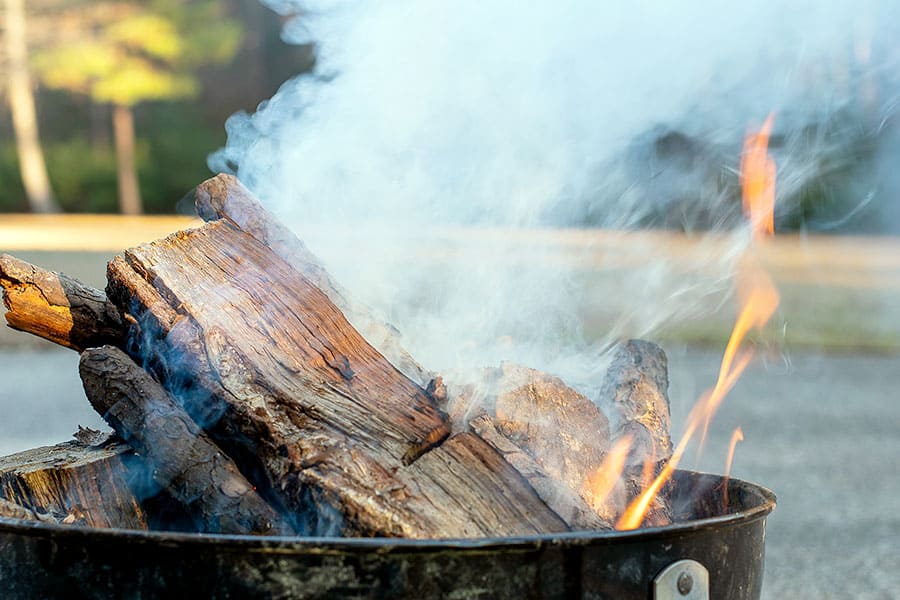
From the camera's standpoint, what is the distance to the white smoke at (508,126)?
2350 millimetres

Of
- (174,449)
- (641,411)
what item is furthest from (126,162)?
(174,449)

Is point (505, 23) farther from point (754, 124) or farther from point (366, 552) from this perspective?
point (366, 552)

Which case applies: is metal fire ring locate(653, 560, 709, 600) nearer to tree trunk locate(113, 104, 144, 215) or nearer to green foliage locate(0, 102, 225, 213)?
green foliage locate(0, 102, 225, 213)

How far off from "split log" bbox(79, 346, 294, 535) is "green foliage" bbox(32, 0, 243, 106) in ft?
60.8

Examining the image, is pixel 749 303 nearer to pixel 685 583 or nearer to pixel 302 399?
pixel 685 583

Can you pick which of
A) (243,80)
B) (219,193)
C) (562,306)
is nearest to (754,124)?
(562,306)

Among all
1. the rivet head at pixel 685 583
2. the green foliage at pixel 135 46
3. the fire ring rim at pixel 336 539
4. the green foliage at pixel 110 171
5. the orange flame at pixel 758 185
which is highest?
the green foliage at pixel 135 46

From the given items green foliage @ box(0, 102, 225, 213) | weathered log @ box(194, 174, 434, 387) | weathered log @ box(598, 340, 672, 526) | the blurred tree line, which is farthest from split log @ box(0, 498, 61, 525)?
green foliage @ box(0, 102, 225, 213)

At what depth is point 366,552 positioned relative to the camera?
1.27 metres

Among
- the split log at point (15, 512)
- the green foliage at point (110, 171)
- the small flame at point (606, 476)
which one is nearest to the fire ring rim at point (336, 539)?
the split log at point (15, 512)

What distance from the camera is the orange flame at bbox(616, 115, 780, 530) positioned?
177 centimetres

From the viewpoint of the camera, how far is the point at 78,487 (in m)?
1.72

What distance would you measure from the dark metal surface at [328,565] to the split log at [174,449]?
10.9 inches

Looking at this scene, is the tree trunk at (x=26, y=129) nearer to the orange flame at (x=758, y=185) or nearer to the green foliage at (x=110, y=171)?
the green foliage at (x=110, y=171)
